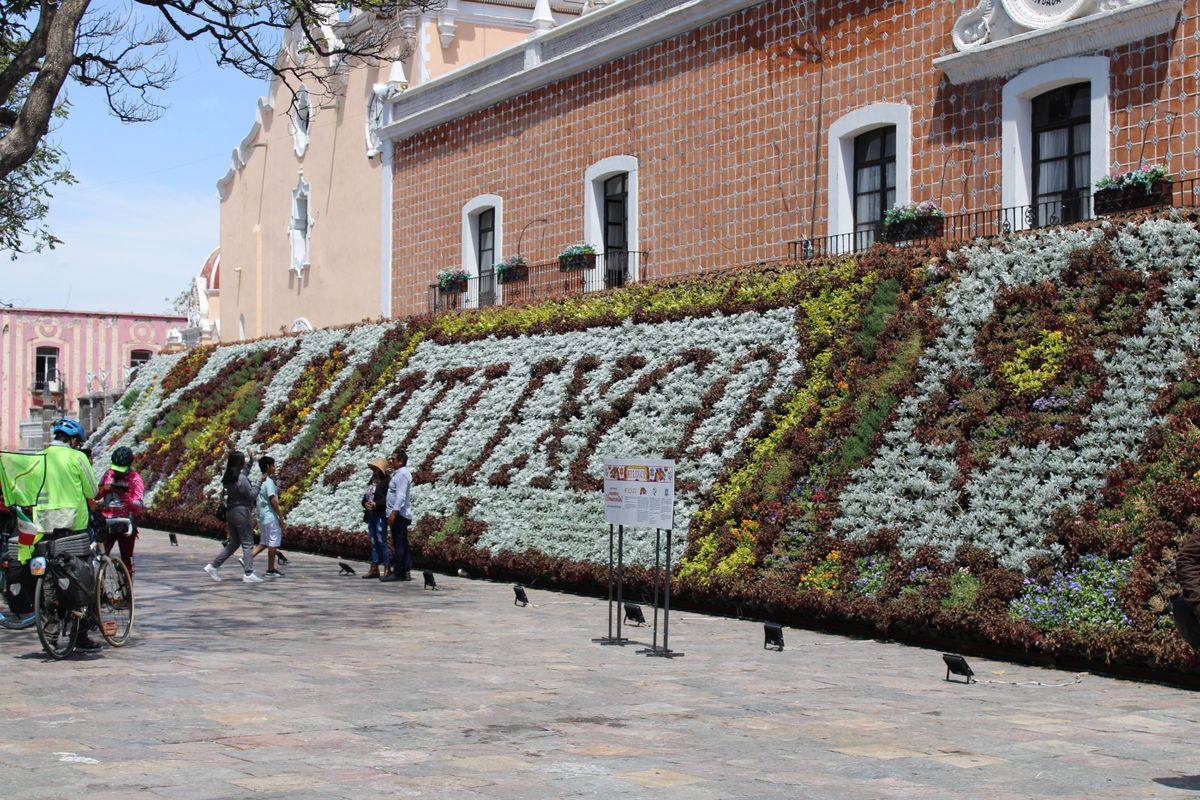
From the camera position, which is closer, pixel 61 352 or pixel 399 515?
pixel 399 515

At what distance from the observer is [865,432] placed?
50.9ft

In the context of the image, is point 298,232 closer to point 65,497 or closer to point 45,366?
point 45,366

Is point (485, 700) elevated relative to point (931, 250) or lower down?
lower down

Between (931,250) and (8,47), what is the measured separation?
12562mm

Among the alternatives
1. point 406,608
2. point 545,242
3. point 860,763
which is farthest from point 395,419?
point 860,763

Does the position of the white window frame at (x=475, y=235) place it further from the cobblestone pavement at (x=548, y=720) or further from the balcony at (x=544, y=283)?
the cobblestone pavement at (x=548, y=720)

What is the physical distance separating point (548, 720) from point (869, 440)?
6.98 metres

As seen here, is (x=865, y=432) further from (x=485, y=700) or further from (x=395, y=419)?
(x=395, y=419)

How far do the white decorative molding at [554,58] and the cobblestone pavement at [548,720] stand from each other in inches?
483

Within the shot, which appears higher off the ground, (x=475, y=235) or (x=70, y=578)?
(x=475, y=235)

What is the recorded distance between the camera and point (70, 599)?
38.7 ft

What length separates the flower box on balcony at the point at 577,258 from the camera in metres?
A: 25.1

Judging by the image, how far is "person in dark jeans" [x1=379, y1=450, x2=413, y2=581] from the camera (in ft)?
63.5

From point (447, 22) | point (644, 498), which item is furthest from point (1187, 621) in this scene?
point (447, 22)
